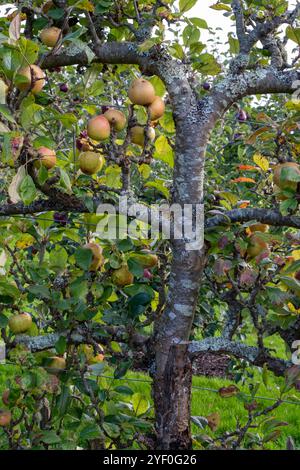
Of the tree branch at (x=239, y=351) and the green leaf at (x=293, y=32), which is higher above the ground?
the green leaf at (x=293, y=32)

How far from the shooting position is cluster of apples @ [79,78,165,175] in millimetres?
1529

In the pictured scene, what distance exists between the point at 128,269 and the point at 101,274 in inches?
4.7

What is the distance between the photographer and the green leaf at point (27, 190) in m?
1.35

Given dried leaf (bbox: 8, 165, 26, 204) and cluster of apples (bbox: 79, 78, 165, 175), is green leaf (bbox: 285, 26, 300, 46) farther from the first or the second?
dried leaf (bbox: 8, 165, 26, 204)

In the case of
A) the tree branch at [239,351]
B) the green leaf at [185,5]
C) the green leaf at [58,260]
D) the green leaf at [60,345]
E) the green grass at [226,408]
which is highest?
the green leaf at [185,5]

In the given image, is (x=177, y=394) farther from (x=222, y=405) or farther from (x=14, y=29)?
(x=222, y=405)

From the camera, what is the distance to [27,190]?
4.46 feet

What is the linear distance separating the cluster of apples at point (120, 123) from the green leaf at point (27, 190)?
25cm

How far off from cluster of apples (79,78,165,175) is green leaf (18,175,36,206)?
25 cm

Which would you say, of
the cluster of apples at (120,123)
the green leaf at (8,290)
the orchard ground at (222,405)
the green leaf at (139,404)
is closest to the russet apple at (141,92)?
the cluster of apples at (120,123)

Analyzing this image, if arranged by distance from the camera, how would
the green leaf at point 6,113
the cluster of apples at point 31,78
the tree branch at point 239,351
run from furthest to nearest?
the tree branch at point 239,351
the cluster of apples at point 31,78
the green leaf at point 6,113

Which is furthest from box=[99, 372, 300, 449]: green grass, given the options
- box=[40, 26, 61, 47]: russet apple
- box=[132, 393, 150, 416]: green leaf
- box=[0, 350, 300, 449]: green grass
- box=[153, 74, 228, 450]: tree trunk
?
box=[40, 26, 61, 47]: russet apple

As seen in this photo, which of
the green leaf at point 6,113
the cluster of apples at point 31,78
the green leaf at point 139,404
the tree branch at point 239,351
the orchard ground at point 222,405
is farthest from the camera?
the orchard ground at point 222,405

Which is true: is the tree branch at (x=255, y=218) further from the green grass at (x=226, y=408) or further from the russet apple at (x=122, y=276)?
the green grass at (x=226, y=408)
